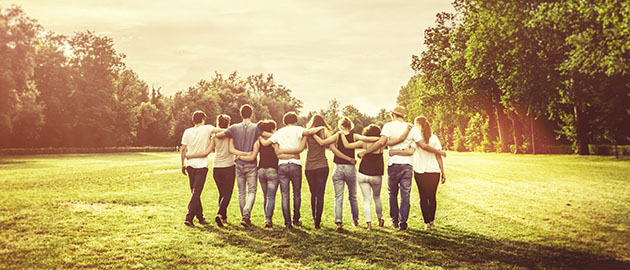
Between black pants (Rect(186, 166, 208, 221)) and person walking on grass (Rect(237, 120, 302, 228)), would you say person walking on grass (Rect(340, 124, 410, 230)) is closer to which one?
person walking on grass (Rect(237, 120, 302, 228))

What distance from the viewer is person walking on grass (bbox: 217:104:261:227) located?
357 inches

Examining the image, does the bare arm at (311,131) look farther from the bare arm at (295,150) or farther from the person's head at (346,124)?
the person's head at (346,124)

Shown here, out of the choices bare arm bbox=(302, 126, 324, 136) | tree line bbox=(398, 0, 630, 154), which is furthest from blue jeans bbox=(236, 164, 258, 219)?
tree line bbox=(398, 0, 630, 154)

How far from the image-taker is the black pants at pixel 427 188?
28.8 ft

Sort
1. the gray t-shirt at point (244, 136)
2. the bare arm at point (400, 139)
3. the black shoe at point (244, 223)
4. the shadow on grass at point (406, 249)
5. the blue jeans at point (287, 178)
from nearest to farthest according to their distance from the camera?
1. the shadow on grass at point (406, 249)
2. the bare arm at point (400, 139)
3. the blue jeans at point (287, 178)
4. the gray t-shirt at point (244, 136)
5. the black shoe at point (244, 223)

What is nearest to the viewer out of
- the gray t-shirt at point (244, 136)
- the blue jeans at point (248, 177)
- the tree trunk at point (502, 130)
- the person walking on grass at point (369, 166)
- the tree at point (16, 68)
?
the person walking on grass at point (369, 166)

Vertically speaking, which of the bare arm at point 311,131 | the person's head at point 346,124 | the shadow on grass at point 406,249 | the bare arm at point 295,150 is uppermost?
the person's head at point 346,124

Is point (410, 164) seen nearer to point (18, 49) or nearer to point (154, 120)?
point (18, 49)

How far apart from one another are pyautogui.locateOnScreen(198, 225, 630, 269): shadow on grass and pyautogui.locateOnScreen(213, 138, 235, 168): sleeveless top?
1.28 metres

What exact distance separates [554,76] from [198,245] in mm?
22872

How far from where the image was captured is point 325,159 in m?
8.85

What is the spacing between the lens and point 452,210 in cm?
1216

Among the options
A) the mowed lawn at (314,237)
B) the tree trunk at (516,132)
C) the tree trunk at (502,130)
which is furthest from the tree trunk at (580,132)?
the mowed lawn at (314,237)

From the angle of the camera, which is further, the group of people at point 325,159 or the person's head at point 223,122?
the person's head at point 223,122
